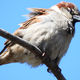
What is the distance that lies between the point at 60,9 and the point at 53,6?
1.10 feet

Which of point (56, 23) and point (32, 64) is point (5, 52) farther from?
point (56, 23)

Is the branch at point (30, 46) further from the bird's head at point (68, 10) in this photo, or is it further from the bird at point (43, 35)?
the bird's head at point (68, 10)

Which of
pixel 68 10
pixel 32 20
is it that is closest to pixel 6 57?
pixel 32 20

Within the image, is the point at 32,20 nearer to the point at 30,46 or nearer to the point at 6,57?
the point at 6,57

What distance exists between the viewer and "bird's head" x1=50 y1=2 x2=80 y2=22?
5.18 m

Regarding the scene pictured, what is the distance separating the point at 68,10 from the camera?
210 inches

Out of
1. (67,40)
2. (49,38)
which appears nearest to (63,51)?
(67,40)

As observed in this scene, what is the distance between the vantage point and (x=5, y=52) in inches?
190

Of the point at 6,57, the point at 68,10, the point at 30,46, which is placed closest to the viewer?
the point at 30,46

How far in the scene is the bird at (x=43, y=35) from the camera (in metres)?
4.39

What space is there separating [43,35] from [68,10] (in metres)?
1.40

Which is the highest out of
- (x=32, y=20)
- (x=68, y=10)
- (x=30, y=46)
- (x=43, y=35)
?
(x=68, y=10)

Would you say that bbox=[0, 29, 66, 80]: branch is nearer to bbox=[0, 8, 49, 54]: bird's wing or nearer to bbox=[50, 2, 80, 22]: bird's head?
bbox=[0, 8, 49, 54]: bird's wing

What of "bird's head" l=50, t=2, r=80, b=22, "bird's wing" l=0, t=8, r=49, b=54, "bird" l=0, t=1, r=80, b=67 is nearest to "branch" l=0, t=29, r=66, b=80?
"bird" l=0, t=1, r=80, b=67
